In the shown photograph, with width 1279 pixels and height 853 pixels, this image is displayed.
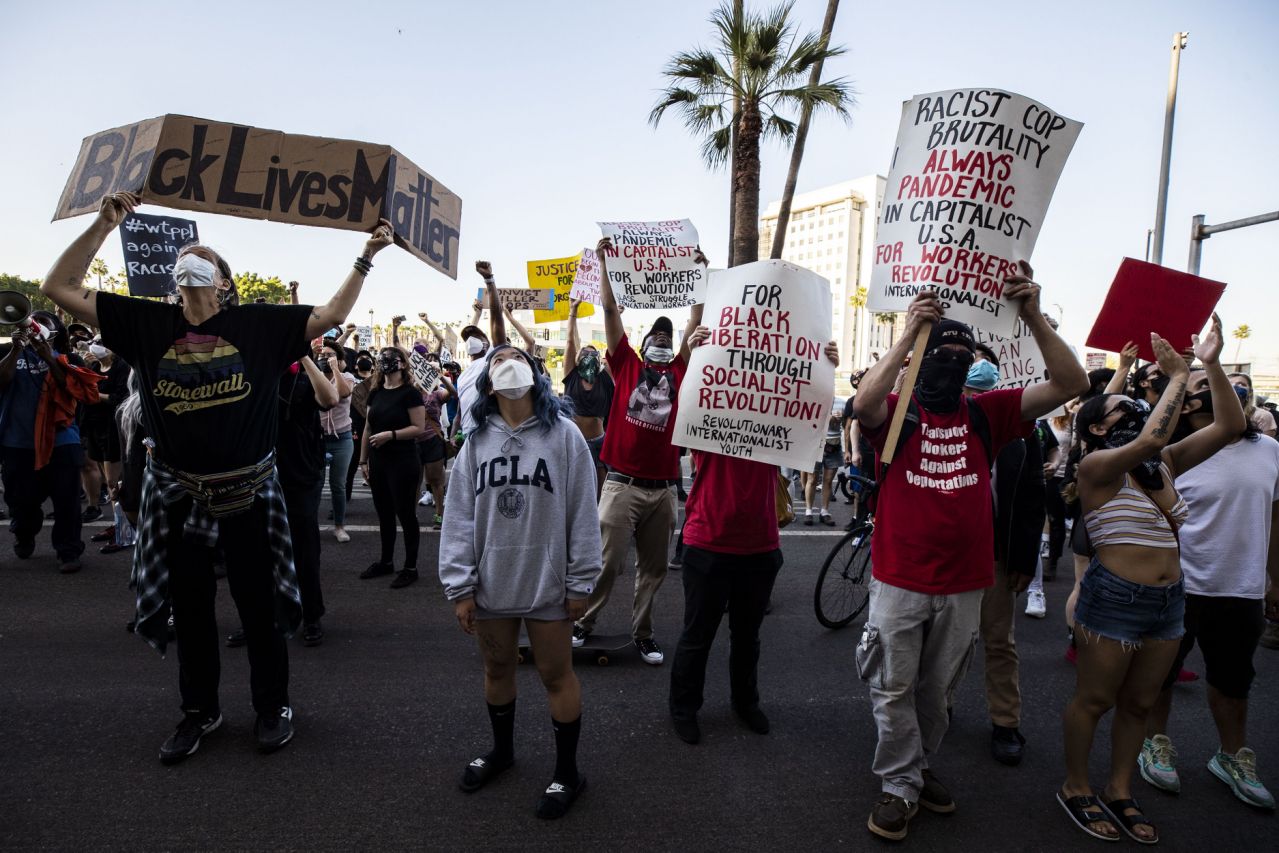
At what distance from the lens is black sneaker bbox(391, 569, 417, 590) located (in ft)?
19.9

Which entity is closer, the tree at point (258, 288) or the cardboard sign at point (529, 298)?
the cardboard sign at point (529, 298)

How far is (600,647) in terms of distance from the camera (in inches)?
183

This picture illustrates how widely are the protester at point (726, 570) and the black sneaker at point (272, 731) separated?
6.28 ft

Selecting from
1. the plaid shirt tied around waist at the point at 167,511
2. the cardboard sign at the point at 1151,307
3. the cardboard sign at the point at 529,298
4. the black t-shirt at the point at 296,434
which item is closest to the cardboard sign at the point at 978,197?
the cardboard sign at the point at 1151,307

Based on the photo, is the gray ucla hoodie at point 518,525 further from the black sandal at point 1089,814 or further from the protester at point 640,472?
the black sandal at point 1089,814

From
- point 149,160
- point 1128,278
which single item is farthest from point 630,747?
point 149,160

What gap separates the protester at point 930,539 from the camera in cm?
296

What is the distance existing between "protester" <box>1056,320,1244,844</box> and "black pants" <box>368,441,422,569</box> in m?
4.97

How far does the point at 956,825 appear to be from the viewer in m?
3.07

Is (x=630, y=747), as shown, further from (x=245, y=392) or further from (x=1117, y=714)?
(x=245, y=392)

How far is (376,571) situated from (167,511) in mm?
3161

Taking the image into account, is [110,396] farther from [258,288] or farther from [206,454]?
[258,288]

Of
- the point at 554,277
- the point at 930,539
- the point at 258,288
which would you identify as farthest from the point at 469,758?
the point at 258,288

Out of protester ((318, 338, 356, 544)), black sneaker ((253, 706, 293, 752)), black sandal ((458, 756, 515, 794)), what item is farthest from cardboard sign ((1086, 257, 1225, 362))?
protester ((318, 338, 356, 544))
